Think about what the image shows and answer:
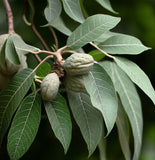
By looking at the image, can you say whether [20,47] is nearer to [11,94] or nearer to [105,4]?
[11,94]

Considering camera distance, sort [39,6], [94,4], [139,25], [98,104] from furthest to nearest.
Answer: [139,25] < [94,4] < [39,6] < [98,104]

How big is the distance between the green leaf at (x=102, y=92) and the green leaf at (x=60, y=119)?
102 mm

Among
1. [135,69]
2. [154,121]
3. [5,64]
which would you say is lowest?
[154,121]

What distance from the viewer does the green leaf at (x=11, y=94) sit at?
0.80 metres

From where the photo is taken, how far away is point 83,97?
0.88 metres

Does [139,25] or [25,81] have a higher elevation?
[25,81]

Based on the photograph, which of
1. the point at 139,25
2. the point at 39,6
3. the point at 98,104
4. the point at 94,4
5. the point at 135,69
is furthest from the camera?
the point at 139,25

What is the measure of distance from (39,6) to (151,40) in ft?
2.47

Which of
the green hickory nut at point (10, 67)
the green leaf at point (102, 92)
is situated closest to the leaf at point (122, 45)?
the green leaf at point (102, 92)

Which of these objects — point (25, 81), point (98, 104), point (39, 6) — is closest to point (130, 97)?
point (98, 104)

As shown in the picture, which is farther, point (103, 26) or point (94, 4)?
point (94, 4)

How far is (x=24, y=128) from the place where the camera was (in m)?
0.79

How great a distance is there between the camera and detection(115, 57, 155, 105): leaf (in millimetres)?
814

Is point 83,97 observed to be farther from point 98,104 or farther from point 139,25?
point 139,25
